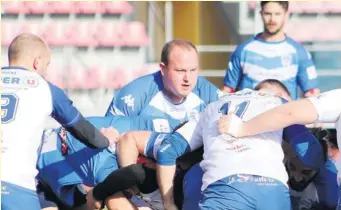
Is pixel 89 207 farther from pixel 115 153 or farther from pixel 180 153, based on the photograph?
pixel 180 153

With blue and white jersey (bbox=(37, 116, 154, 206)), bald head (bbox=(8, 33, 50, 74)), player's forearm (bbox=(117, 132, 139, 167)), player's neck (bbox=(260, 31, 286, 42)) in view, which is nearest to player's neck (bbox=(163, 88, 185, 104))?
blue and white jersey (bbox=(37, 116, 154, 206))

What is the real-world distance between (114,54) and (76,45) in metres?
0.53

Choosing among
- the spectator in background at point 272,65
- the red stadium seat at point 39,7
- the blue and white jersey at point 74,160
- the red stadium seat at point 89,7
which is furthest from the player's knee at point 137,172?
the red stadium seat at point 39,7

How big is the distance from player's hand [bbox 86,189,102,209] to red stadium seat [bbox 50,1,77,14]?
751 cm

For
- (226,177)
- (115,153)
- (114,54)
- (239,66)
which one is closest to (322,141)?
(226,177)

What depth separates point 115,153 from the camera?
5223 mm

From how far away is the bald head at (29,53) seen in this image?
15.8ft

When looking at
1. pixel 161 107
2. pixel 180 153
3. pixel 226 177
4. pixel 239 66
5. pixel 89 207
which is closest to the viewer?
pixel 226 177

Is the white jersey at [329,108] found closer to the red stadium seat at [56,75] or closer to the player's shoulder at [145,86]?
the player's shoulder at [145,86]

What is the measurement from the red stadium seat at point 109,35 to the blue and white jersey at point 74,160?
668cm

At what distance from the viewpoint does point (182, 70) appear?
18.9ft

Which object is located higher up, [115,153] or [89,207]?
[115,153]

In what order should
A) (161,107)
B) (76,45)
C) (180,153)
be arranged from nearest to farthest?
1. (180,153)
2. (161,107)
3. (76,45)

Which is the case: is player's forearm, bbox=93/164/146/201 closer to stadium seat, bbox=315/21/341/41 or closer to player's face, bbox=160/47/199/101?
player's face, bbox=160/47/199/101
